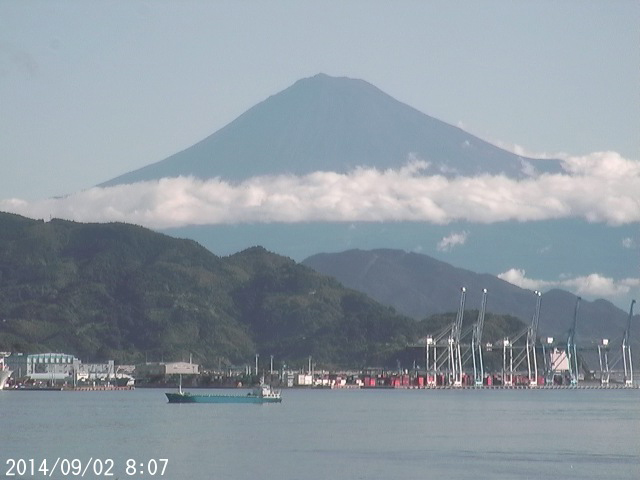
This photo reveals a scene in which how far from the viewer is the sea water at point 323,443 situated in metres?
58.9

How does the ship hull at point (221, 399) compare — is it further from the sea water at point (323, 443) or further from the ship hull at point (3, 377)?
the ship hull at point (3, 377)

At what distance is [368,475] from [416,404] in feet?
225

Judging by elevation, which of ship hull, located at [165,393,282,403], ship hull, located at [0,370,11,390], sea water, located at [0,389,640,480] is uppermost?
ship hull, located at [0,370,11,390]

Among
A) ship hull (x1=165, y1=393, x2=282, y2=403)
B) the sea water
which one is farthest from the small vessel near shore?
the sea water

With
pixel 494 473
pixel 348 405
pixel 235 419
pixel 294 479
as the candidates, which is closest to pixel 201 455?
pixel 294 479

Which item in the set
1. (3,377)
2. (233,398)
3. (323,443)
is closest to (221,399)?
(233,398)

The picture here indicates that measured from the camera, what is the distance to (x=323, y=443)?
238ft

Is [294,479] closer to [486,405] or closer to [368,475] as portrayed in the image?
[368,475]

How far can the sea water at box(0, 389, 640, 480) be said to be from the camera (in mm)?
58875

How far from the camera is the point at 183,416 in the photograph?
328 feet

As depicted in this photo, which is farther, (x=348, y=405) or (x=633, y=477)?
(x=348, y=405)

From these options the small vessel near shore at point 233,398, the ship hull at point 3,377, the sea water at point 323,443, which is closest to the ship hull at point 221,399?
the small vessel near shore at point 233,398

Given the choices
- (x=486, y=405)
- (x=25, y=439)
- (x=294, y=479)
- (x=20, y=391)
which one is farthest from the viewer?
(x=20, y=391)

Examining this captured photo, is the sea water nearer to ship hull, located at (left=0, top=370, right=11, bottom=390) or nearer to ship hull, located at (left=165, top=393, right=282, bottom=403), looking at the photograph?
ship hull, located at (left=165, top=393, right=282, bottom=403)
